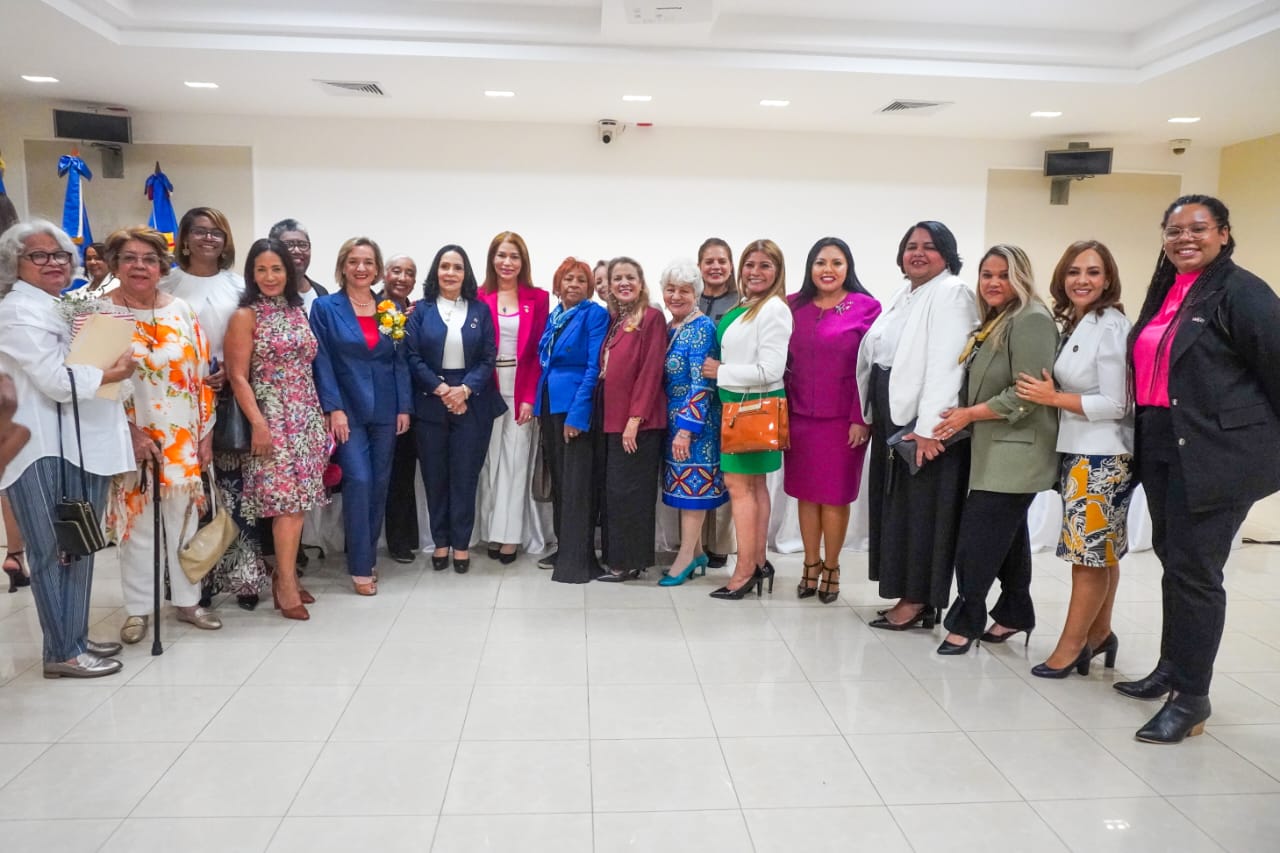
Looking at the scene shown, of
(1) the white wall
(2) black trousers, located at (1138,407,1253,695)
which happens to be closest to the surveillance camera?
(1) the white wall

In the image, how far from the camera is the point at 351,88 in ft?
18.0

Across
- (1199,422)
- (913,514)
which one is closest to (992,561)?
(913,514)

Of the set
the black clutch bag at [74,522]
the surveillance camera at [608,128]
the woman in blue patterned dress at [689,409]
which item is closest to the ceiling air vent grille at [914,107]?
the surveillance camera at [608,128]

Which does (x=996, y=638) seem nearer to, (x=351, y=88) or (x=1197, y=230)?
(x=1197, y=230)

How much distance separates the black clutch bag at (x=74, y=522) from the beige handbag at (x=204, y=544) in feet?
1.46

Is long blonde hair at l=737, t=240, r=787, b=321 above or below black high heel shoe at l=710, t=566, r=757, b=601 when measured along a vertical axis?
above

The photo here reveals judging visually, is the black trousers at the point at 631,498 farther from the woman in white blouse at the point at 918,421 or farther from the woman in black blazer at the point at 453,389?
the woman in white blouse at the point at 918,421

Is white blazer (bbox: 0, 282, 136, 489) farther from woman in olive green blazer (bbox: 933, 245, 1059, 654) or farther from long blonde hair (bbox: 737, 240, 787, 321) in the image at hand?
woman in olive green blazer (bbox: 933, 245, 1059, 654)

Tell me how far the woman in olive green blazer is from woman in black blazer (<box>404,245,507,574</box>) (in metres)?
2.04

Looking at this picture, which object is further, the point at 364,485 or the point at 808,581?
the point at 808,581

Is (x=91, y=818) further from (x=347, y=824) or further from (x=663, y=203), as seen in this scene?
(x=663, y=203)

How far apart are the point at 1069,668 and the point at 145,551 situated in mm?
3297

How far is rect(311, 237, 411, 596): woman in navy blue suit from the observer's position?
3531mm

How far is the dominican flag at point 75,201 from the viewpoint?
19.3 feet
